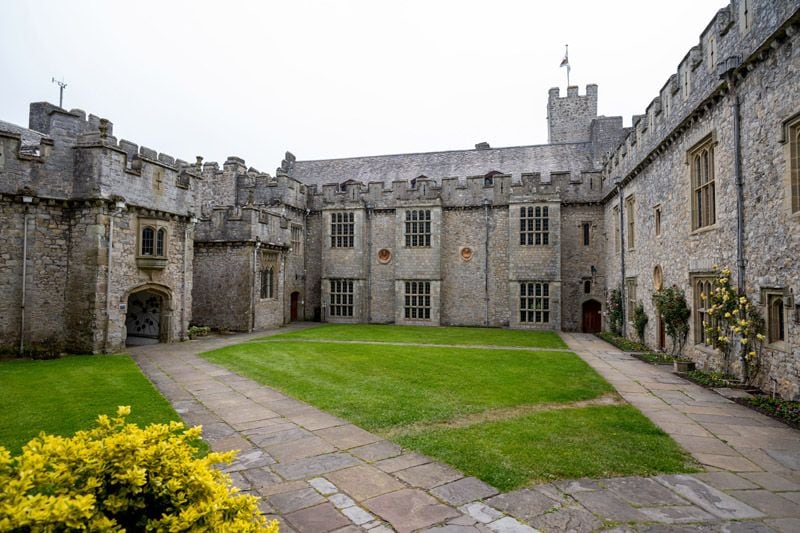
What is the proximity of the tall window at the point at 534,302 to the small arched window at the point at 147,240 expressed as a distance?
1749 centimetres

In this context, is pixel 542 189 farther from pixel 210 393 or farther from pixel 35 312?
pixel 35 312

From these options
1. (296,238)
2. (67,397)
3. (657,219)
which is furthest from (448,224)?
(67,397)

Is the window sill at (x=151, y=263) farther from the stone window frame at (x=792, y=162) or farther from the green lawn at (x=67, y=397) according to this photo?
the stone window frame at (x=792, y=162)

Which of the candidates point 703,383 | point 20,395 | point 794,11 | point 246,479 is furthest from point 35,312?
point 794,11

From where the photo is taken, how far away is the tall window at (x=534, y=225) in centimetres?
2338

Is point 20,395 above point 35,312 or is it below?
below

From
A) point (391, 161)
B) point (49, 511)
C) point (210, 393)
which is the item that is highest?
point (391, 161)

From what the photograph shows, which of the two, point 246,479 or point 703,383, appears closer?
point 246,479

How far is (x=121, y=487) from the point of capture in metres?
2.63

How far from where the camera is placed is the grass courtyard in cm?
559

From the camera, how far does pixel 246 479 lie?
16.8 ft

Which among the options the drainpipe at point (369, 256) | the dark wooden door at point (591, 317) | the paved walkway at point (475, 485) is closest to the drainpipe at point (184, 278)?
the paved walkway at point (475, 485)

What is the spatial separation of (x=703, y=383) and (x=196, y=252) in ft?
67.6

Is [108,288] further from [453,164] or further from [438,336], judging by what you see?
[453,164]
